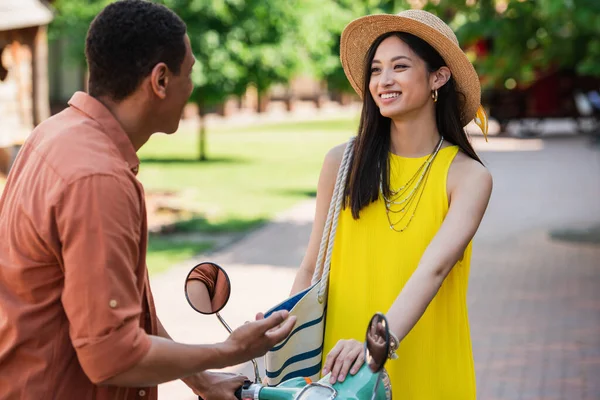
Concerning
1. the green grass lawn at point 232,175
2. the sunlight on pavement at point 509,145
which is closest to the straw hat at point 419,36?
the green grass lawn at point 232,175

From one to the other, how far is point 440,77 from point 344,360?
1.07 meters

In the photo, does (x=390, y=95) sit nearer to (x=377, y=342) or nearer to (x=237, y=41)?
(x=377, y=342)

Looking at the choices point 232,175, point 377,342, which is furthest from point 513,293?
point 232,175

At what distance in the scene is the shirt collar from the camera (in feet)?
6.63

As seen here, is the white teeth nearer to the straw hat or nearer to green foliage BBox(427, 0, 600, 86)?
the straw hat

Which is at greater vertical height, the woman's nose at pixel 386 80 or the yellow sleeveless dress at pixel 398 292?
the woman's nose at pixel 386 80

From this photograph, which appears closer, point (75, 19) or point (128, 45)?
point (128, 45)

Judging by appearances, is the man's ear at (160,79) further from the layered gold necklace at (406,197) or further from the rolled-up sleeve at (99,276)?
the layered gold necklace at (406,197)

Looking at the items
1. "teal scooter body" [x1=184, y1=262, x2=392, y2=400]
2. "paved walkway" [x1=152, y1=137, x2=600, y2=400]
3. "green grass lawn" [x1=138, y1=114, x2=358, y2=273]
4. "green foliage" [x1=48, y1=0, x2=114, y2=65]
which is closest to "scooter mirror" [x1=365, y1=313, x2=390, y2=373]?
"teal scooter body" [x1=184, y1=262, x2=392, y2=400]

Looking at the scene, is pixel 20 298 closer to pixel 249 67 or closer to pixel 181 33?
pixel 181 33

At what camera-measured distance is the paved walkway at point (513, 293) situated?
22.6ft

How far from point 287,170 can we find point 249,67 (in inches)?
109

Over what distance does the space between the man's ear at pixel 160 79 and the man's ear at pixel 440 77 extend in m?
1.09

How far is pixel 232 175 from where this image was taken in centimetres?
2141
